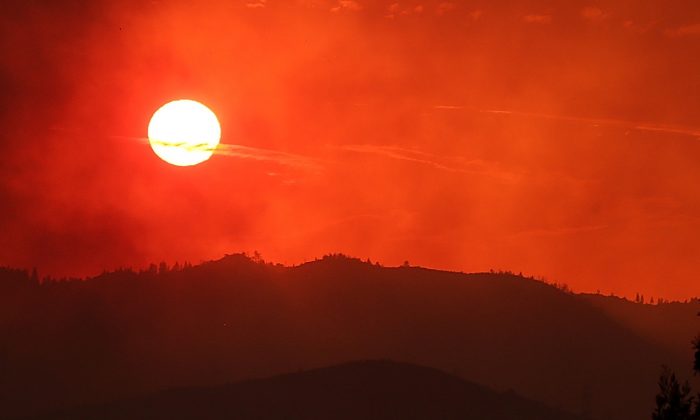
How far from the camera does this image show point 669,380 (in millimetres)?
51281

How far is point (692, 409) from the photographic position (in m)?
50.0

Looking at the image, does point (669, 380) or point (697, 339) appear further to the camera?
point (669, 380)

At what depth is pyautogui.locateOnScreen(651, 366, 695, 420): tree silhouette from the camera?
158 feet

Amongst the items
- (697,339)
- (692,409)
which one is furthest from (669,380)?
(697,339)

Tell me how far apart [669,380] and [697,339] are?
4850 millimetres

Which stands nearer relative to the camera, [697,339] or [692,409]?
[697,339]

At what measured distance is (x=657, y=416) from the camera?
4850cm

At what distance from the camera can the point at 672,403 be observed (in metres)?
49.0

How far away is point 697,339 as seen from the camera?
154 feet

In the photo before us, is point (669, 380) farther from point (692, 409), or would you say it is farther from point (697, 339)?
point (697, 339)

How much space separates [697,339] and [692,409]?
14.3 ft

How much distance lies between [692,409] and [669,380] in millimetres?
1682

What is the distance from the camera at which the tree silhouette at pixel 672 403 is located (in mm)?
48241

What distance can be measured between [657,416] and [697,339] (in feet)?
11.7
